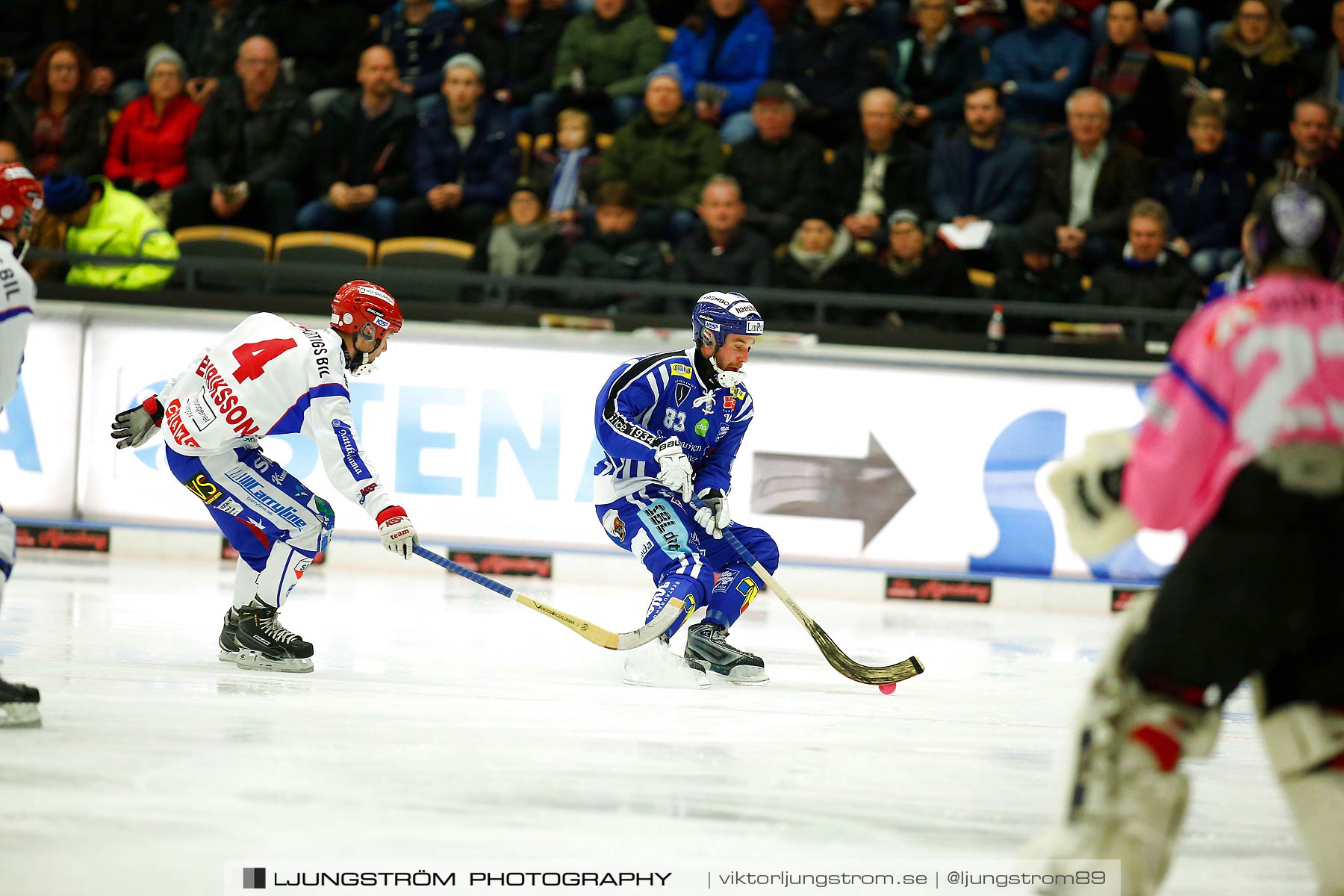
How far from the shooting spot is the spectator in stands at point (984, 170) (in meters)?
9.82

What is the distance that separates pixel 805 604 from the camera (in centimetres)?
845

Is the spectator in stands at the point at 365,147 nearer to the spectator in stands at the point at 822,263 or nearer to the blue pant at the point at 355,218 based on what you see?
the blue pant at the point at 355,218

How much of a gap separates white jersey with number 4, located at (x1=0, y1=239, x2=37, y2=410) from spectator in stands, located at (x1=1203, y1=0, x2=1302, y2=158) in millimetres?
9049

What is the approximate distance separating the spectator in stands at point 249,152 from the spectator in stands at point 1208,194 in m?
6.46

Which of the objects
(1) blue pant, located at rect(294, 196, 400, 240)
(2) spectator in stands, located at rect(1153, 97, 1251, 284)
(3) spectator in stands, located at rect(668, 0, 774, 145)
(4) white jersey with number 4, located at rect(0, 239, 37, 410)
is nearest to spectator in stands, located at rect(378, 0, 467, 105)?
(1) blue pant, located at rect(294, 196, 400, 240)

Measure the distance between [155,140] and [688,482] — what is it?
6680 mm

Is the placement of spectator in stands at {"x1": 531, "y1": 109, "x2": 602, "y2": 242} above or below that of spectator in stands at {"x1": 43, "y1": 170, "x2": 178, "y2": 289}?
above

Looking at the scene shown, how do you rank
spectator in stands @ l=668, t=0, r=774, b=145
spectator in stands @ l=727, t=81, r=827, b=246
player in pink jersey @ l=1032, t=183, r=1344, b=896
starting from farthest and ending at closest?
spectator in stands @ l=668, t=0, r=774, b=145
spectator in stands @ l=727, t=81, r=827, b=246
player in pink jersey @ l=1032, t=183, r=1344, b=896

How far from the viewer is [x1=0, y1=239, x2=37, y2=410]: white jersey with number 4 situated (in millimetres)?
3699

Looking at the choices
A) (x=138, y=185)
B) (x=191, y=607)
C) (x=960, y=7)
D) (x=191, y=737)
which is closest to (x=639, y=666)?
(x=191, y=737)

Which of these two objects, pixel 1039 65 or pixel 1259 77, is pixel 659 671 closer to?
pixel 1039 65

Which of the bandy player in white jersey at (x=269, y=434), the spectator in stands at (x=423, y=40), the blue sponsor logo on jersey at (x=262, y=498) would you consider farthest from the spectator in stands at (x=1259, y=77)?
the blue sponsor logo on jersey at (x=262, y=498)

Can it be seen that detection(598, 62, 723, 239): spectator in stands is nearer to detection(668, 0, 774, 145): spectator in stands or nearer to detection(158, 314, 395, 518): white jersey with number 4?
detection(668, 0, 774, 145): spectator in stands

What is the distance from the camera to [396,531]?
4980 millimetres
